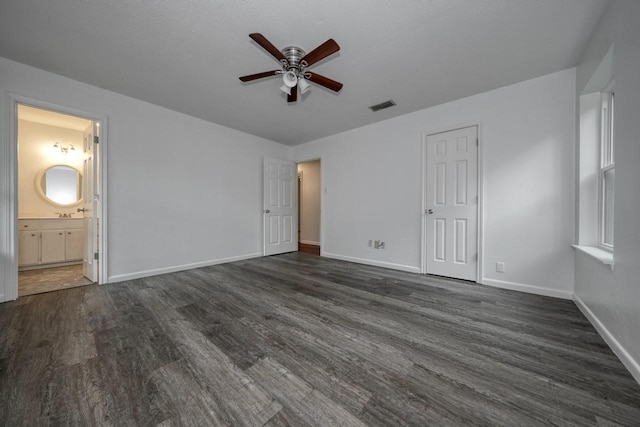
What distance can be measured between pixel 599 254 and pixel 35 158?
25.0ft

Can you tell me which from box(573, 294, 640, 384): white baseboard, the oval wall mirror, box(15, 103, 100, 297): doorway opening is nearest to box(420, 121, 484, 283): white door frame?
box(573, 294, 640, 384): white baseboard

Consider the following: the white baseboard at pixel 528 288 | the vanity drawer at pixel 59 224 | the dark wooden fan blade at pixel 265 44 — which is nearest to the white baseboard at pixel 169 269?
the vanity drawer at pixel 59 224

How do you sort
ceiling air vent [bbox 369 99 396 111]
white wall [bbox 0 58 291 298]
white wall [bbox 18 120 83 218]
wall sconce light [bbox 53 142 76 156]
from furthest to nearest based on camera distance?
1. wall sconce light [bbox 53 142 76 156]
2. white wall [bbox 18 120 83 218]
3. ceiling air vent [bbox 369 99 396 111]
4. white wall [bbox 0 58 291 298]

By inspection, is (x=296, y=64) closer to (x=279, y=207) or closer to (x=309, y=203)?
(x=279, y=207)

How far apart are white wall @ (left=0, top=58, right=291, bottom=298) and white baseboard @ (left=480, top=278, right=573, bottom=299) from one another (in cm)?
396

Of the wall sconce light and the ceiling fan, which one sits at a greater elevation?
the ceiling fan

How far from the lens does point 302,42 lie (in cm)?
208

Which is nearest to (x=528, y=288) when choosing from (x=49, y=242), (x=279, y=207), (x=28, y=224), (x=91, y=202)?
(x=279, y=207)

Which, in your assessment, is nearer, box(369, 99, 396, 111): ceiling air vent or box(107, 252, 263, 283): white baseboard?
box(107, 252, 263, 283): white baseboard

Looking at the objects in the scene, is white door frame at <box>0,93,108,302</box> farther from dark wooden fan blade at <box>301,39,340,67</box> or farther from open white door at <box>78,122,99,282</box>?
dark wooden fan blade at <box>301,39,340,67</box>

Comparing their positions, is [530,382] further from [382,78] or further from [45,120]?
[45,120]

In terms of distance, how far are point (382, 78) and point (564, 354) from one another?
289 cm

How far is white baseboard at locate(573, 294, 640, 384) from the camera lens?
135cm

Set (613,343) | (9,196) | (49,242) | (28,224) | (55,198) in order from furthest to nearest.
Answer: (55,198)
(49,242)
(28,224)
(9,196)
(613,343)
